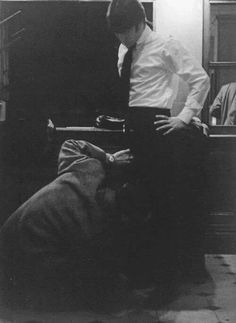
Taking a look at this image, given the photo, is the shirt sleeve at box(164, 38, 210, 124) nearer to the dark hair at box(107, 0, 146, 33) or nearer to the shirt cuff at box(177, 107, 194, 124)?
the shirt cuff at box(177, 107, 194, 124)

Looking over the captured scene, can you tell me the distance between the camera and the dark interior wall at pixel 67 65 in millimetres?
6324

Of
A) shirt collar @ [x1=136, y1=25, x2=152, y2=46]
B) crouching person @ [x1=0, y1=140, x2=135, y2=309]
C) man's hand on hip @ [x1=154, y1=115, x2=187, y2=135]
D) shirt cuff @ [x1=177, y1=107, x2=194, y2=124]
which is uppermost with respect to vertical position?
shirt collar @ [x1=136, y1=25, x2=152, y2=46]

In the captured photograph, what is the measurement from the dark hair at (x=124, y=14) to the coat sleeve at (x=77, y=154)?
3.03ft

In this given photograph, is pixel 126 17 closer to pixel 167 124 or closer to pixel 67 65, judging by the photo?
pixel 167 124

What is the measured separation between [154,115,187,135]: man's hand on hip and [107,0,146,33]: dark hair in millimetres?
731

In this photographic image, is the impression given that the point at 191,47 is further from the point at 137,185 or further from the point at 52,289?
the point at 52,289

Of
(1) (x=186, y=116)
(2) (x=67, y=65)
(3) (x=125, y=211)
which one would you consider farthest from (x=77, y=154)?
(2) (x=67, y=65)

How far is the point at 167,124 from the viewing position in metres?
4.14

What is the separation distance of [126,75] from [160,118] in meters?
0.44

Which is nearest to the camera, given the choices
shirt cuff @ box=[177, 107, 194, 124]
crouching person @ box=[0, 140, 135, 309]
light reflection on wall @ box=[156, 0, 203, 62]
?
crouching person @ box=[0, 140, 135, 309]

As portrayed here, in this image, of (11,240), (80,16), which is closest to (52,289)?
(11,240)

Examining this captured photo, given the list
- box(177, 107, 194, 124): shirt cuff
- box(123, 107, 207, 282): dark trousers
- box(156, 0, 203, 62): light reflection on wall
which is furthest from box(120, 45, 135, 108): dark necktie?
box(156, 0, 203, 62): light reflection on wall

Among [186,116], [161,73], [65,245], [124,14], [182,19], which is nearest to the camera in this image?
[65,245]

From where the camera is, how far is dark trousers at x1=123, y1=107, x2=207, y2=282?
4188 mm
